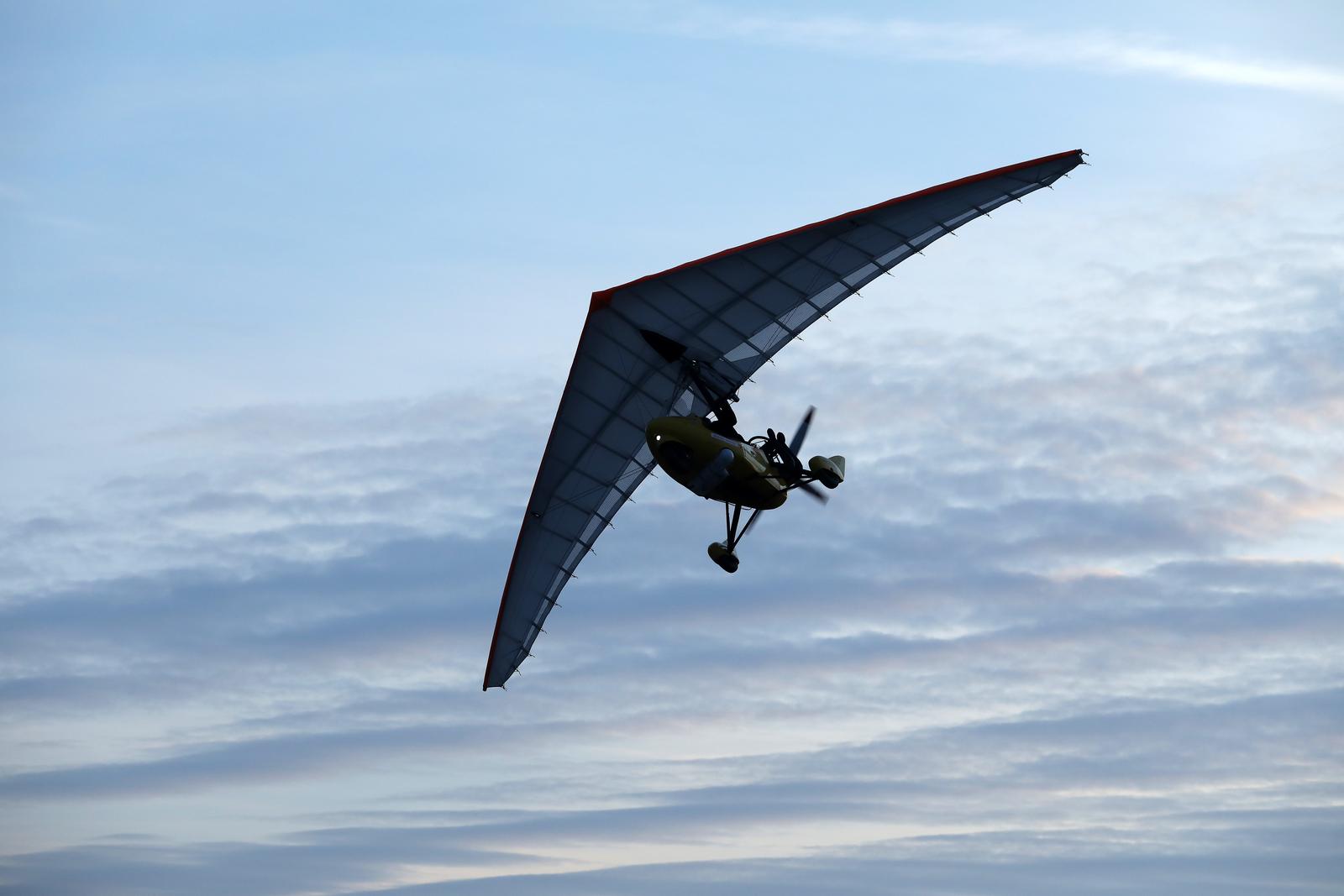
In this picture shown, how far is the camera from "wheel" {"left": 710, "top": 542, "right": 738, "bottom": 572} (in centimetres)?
4534

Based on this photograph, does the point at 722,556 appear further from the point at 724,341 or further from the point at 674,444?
the point at 724,341

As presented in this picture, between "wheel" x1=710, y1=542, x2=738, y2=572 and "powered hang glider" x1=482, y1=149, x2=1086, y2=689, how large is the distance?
1.7 inches

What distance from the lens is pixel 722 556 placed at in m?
45.4

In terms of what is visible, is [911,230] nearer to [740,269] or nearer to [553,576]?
[740,269]

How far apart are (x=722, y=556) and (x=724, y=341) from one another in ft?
22.8

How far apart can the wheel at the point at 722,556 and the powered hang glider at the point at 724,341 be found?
4cm

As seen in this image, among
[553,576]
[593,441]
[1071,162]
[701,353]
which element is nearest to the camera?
[1071,162]

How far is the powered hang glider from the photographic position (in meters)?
43.8

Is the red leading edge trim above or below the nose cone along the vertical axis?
above

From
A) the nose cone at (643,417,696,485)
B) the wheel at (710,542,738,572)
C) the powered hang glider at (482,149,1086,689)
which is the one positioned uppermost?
the powered hang glider at (482,149,1086,689)

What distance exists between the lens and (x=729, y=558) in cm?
4547

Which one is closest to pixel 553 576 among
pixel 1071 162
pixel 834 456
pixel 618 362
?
pixel 618 362

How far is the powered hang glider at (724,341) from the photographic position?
144 feet

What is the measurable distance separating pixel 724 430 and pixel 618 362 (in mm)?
4528
